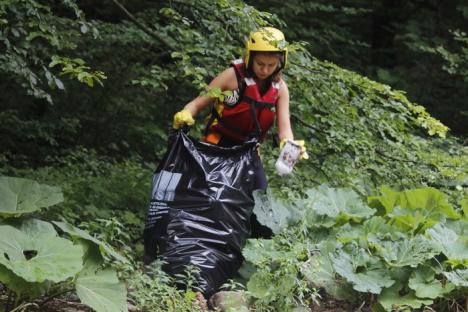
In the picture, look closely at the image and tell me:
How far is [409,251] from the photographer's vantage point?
3.79 meters

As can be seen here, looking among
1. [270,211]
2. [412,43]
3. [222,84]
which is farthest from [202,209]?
[412,43]

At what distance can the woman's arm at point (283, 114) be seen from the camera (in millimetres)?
4586

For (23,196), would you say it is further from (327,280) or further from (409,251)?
(409,251)

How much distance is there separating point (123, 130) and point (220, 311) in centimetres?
526

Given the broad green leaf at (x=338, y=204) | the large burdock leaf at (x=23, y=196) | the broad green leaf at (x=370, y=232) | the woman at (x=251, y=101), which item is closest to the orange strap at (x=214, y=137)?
the woman at (x=251, y=101)

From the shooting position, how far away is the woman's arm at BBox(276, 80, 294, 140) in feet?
15.0

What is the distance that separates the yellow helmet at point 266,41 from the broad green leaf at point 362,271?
48.2 inches

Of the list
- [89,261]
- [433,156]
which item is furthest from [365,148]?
[89,261]

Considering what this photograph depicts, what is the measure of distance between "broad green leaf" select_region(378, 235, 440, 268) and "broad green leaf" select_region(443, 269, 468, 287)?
0.44 ft

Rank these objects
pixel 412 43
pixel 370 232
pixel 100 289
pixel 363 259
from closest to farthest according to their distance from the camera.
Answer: pixel 100 289
pixel 363 259
pixel 370 232
pixel 412 43

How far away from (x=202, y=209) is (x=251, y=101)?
2.49ft

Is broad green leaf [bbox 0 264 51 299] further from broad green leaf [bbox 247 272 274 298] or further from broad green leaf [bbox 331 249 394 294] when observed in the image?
broad green leaf [bbox 331 249 394 294]

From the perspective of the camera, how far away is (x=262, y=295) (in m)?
3.59

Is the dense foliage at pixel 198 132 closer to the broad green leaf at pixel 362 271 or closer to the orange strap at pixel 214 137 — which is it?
the broad green leaf at pixel 362 271
